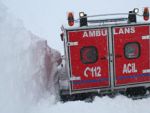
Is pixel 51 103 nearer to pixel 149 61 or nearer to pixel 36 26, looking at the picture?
pixel 149 61

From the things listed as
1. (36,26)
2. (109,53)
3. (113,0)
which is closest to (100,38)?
(109,53)

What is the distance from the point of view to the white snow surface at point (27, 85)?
7.56 metres

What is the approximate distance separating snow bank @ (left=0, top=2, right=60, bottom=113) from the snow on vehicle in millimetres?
929

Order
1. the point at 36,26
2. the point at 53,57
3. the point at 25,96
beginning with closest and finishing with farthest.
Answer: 1. the point at 25,96
2. the point at 53,57
3. the point at 36,26

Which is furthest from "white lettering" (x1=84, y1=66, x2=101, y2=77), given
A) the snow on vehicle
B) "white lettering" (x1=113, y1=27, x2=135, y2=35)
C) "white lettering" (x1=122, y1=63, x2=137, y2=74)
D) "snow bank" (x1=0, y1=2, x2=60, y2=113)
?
"snow bank" (x1=0, y1=2, x2=60, y2=113)

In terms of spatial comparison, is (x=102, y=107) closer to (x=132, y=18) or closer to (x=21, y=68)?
(x=21, y=68)

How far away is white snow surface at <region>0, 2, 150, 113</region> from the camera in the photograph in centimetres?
756

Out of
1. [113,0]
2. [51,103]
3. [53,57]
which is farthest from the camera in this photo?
[113,0]

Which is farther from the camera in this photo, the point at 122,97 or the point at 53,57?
the point at 53,57

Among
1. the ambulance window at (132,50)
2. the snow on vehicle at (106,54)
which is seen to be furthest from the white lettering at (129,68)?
the ambulance window at (132,50)

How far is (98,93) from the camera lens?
9031 mm

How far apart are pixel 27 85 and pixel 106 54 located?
2.16 metres

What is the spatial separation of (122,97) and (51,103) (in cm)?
180

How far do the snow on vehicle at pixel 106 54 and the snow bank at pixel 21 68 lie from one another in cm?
93
